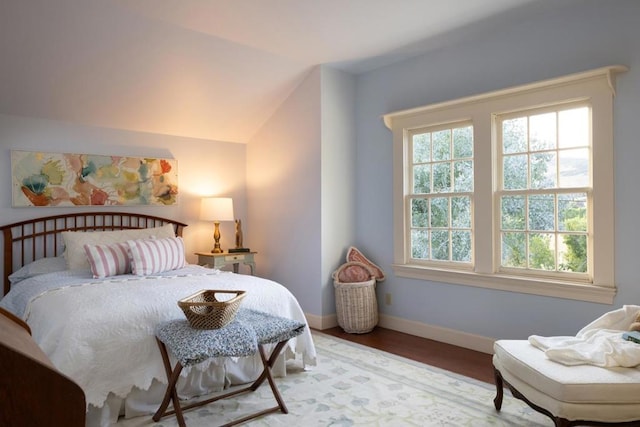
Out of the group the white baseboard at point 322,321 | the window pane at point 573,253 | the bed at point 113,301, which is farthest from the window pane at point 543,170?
the white baseboard at point 322,321

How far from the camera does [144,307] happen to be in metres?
2.68

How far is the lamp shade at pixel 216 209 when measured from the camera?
4863 millimetres

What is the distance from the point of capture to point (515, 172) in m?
3.64

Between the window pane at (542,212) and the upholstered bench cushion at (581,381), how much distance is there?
147 cm

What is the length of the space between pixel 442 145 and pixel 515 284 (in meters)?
1.42

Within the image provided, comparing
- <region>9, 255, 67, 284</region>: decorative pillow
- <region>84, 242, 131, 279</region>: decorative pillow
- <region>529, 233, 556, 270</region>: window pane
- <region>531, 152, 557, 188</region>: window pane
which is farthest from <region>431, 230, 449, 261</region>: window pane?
<region>9, 255, 67, 284</region>: decorative pillow

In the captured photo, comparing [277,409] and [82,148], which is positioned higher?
[82,148]

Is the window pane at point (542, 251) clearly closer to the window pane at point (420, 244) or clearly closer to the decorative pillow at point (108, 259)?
the window pane at point (420, 244)

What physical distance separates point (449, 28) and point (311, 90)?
1531mm

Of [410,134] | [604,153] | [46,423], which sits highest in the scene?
[410,134]

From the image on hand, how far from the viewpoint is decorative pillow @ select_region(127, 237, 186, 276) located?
365 centimetres

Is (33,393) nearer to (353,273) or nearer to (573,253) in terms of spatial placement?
(573,253)

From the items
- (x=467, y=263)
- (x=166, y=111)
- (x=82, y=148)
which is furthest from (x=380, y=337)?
(x=82, y=148)

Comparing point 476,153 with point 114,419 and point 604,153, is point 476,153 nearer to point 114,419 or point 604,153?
point 604,153
